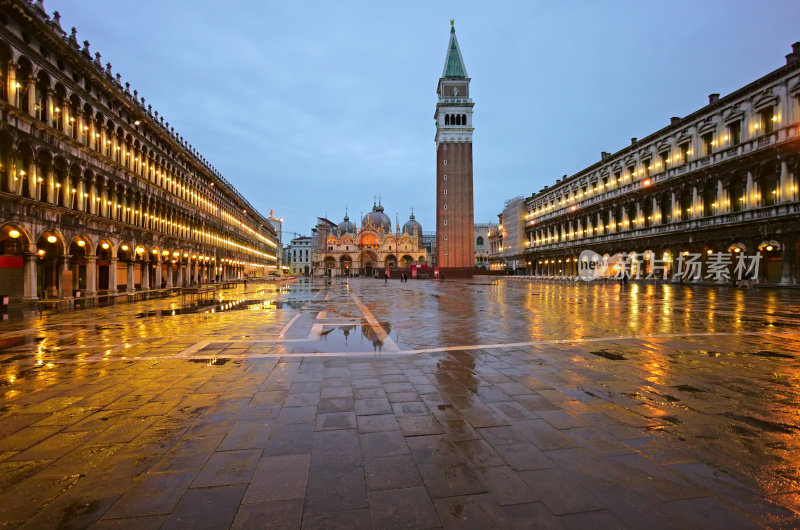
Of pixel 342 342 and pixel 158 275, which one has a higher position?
pixel 158 275

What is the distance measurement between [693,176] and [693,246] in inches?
258

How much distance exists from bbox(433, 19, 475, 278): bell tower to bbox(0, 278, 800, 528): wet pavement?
69.2 m

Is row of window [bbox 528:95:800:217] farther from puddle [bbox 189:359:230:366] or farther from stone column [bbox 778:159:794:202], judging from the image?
puddle [bbox 189:359:230:366]

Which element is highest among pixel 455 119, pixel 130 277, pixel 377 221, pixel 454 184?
pixel 455 119

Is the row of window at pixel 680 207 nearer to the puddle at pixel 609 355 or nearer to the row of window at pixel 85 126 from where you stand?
the puddle at pixel 609 355

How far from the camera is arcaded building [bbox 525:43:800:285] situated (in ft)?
90.1

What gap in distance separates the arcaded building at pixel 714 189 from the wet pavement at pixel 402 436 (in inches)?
1134

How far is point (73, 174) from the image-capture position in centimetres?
2230

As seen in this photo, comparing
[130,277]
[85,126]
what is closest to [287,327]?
[85,126]

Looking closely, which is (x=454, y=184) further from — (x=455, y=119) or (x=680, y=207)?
(x=680, y=207)

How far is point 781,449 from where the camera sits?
3443 mm

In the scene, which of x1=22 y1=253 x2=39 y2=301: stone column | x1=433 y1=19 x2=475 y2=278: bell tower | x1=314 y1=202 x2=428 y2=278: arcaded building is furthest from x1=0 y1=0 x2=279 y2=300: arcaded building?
x1=314 y1=202 x2=428 y2=278: arcaded building

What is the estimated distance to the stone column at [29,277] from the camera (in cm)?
1903

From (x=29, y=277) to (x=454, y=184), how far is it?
220 feet
